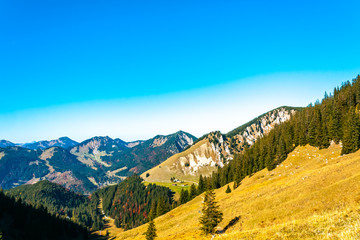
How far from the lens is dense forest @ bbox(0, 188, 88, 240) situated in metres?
95.7

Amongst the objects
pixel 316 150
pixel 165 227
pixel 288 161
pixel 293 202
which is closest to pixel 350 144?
pixel 316 150

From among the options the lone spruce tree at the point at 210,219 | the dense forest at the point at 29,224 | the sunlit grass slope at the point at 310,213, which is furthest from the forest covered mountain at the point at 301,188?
the dense forest at the point at 29,224

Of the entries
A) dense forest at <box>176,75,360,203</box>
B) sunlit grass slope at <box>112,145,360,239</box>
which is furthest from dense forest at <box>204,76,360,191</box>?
sunlit grass slope at <box>112,145,360,239</box>

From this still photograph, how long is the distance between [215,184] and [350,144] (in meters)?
87.0

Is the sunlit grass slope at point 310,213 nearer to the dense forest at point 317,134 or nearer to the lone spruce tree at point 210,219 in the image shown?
the lone spruce tree at point 210,219

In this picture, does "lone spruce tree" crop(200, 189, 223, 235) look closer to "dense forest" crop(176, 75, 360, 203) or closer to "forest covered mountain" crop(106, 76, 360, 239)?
"forest covered mountain" crop(106, 76, 360, 239)

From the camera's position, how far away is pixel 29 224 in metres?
107

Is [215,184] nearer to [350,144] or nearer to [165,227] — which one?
[165,227]

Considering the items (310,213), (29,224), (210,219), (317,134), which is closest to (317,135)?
(317,134)

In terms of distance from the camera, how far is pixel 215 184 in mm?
133250

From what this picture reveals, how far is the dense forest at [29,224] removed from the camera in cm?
9569

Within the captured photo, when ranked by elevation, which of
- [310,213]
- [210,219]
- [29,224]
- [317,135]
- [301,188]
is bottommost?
[301,188]

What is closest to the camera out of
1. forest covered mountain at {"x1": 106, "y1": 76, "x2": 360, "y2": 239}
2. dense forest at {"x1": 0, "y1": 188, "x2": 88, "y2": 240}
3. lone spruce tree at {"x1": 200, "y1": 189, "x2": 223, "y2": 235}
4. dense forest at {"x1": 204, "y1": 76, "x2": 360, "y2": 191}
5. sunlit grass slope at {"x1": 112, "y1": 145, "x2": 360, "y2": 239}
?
sunlit grass slope at {"x1": 112, "y1": 145, "x2": 360, "y2": 239}

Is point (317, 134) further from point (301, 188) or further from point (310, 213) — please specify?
point (310, 213)
